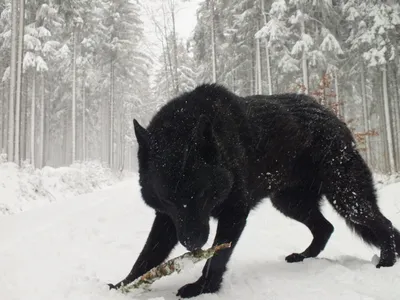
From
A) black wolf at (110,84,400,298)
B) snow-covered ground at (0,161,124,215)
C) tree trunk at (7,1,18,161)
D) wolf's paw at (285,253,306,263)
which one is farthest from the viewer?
tree trunk at (7,1,18,161)

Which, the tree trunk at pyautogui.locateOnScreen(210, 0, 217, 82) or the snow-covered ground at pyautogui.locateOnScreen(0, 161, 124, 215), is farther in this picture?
the tree trunk at pyautogui.locateOnScreen(210, 0, 217, 82)

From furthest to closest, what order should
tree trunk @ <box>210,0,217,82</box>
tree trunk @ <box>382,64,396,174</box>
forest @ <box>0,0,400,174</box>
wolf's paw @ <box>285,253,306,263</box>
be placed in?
tree trunk @ <box>210,0,217,82</box>, tree trunk @ <box>382,64,396,174</box>, forest @ <box>0,0,400,174</box>, wolf's paw @ <box>285,253,306,263</box>

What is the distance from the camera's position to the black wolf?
2831 mm

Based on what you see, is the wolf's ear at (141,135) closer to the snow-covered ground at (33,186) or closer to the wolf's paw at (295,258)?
the wolf's paw at (295,258)

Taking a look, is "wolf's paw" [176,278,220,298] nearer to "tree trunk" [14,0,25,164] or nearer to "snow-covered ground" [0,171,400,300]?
"snow-covered ground" [0,171,400,300]

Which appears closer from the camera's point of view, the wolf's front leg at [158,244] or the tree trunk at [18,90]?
the wolf's front leg at [158,244]

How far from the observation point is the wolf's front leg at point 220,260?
274cm

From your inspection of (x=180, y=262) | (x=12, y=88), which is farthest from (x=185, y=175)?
(x=12, y=88)

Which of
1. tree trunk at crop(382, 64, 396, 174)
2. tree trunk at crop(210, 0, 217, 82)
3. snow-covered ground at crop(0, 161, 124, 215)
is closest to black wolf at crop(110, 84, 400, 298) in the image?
snow-covered ground at crop(0, 161, 124, 215)

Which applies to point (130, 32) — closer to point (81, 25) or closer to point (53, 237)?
point (81, 25)

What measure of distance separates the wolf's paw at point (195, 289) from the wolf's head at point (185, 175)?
396 mm

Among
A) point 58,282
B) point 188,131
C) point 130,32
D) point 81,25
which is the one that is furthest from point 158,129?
point 130,32

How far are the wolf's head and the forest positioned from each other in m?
10.7

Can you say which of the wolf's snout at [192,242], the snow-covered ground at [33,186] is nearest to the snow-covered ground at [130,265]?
the wolf's snout at [192,242]
